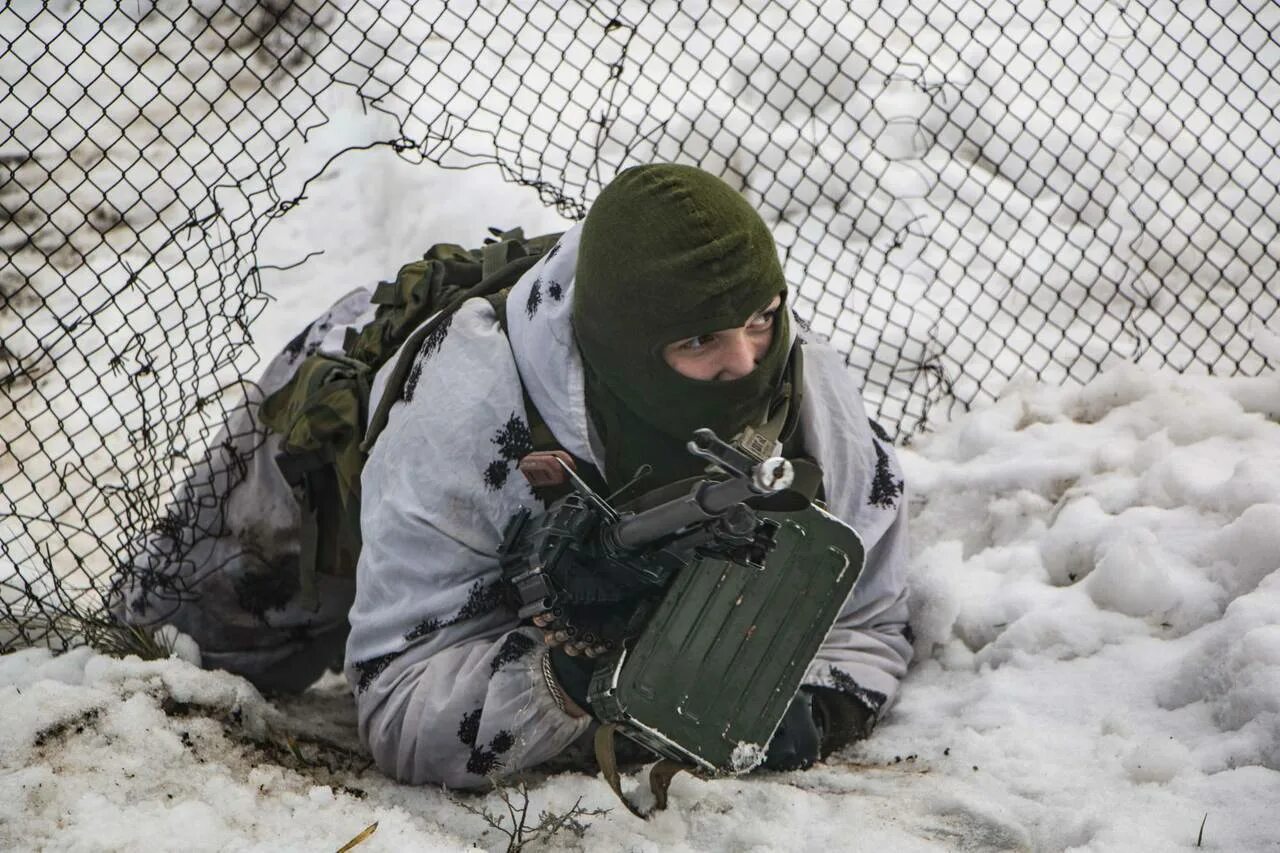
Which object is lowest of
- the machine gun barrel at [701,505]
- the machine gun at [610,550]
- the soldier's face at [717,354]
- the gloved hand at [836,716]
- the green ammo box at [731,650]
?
the gloved hand at [836,716]

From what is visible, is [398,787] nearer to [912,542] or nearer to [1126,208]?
[912,542]

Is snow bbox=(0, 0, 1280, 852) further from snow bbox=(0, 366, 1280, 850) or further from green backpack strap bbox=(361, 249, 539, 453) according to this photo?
green backpack strap bbox=(361, 249, 539, 453)

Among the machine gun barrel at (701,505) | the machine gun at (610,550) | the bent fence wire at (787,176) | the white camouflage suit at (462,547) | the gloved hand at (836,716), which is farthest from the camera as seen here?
the bent fence wire at (787,176)

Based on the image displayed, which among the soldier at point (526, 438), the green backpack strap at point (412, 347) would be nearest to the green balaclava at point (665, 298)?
the soldier at point (526, 438)

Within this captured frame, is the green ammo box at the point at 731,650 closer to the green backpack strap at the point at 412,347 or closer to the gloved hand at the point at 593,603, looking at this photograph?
the gloved hand at the point at 593,603

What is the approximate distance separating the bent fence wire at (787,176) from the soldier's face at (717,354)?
1358 mm

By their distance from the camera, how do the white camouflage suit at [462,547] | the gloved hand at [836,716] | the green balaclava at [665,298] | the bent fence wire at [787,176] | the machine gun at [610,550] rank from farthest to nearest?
the bent fence wire at [787,176] → the gloved hand at [836,716] → the white camouflage suit at [462,547] → the green balaclava at [665,298] → the machine gun at [610,550]

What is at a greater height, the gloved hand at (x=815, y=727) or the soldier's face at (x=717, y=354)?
the soldier's face at (x=717, y=354)

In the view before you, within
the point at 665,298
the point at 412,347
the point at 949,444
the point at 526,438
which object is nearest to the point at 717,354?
the point at 665,298

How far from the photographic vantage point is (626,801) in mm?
2359

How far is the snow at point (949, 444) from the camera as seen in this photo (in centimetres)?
234

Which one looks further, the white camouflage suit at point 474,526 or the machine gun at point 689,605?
the white camouflage suit at point 474,526

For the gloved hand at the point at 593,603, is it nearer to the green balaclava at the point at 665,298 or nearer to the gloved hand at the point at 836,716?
the green balaclava at the point at 665,298

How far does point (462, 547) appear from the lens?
2457mm
